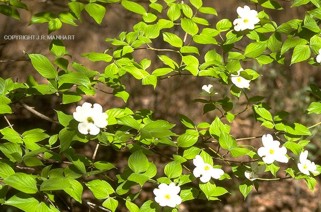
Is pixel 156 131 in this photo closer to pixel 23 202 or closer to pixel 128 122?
pixel 128 122

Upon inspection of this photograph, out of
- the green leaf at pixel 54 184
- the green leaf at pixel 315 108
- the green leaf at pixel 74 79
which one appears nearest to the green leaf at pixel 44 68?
the green leaf at pixel 74 79

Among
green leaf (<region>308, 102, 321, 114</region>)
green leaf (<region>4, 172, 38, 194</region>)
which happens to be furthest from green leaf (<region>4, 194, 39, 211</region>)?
green leaf (<region>308, 102, 321, 114</region>)

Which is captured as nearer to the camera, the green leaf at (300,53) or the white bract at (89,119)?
the white bract at (89,119)

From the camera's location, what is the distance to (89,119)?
4.95 feet

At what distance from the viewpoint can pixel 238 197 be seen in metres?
2.98

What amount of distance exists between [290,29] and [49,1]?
1.39 metres

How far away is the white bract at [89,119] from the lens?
1.50m

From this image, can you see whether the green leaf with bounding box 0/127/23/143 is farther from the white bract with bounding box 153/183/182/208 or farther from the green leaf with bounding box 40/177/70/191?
the white bract with bounding box 153/183/182/208

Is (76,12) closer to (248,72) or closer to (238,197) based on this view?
(248,72)

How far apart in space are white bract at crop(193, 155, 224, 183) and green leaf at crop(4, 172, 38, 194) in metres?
0.55

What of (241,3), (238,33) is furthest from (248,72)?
(241,3)

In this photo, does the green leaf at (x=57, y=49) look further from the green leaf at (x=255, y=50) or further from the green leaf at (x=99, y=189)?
the green leaf at (x=255, y=50)

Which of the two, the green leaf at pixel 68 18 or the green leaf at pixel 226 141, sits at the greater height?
the green leaf at pixel 68 18

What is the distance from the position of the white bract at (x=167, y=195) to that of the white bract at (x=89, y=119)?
30cm
